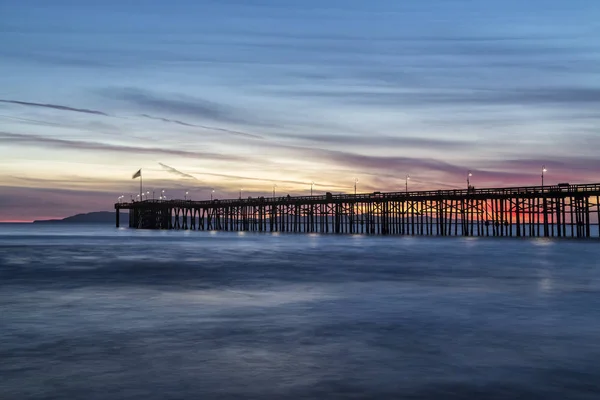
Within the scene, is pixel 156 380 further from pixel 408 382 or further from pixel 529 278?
pixel 529 278

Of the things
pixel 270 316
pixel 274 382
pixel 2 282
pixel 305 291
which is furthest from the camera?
pixel 2 282

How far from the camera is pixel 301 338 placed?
1368 cm

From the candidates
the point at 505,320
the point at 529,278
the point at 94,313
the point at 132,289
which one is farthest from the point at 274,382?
the point at 529,278

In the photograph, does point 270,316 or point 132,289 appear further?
point 132,289

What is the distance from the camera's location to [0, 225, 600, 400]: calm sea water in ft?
31.8

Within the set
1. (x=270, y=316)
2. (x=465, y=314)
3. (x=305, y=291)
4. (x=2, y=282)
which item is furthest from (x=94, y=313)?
(x=2, y=282)

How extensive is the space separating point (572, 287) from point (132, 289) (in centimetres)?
1620

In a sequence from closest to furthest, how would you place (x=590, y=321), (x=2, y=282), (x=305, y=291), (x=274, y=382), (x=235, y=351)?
(x=274, y=382) → (x=235, y=351) → (x=590, y=321) → (x=305, y=291) → (x=2, y=282)

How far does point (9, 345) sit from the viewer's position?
12.8 meters

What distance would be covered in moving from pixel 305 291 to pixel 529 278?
10757mm

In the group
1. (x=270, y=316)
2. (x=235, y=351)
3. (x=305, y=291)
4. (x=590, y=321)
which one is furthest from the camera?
(x=305, y=291)

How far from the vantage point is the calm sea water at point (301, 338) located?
31.8 ft

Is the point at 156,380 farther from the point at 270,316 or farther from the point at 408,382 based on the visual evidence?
the point at 270,316

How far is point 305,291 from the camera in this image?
23344 millimetres
